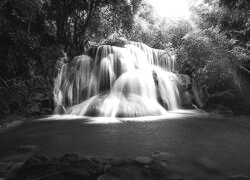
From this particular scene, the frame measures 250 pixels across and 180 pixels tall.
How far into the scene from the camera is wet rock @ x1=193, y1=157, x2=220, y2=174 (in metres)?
3.69

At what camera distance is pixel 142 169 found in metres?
3.58

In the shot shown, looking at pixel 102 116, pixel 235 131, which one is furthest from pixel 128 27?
pixel 235 131

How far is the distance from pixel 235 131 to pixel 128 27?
37.8 feet

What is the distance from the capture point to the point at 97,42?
21.0 metres

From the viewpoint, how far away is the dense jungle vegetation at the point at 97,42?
4676mm

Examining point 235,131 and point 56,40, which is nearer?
point 235,131

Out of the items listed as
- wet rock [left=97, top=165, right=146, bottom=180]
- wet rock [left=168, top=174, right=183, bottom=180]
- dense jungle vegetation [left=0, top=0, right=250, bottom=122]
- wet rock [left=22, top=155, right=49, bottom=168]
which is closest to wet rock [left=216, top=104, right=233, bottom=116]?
dense jungle vegetation [left=0, top=0, right=250, bottom=122]

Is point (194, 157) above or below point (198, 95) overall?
below

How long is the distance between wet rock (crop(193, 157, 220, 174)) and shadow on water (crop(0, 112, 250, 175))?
0.38 feet

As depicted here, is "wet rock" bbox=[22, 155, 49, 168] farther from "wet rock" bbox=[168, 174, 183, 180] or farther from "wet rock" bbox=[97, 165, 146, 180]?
"wet rock" bbox=[168, 174, 183, 180]

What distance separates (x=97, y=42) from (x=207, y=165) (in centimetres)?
1859

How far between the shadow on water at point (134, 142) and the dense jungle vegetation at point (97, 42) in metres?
0.97

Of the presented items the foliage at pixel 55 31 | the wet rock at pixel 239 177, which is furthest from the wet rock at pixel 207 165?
the foliage at pixel 55 31

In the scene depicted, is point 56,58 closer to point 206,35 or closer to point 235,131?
point 206,35
